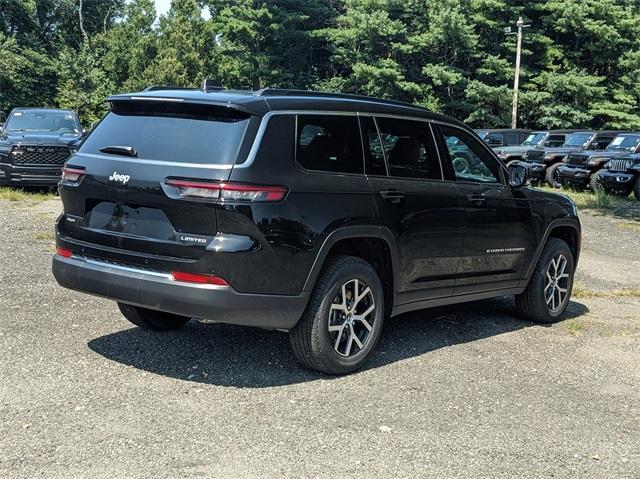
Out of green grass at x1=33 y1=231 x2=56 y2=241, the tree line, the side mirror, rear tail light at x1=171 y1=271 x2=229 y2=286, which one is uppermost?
the tree line

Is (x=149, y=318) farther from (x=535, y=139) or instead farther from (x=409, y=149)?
(x=535, y=139)

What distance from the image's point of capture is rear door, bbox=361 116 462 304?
204 inches

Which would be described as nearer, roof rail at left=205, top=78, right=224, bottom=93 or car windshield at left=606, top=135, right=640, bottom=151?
roof rail at left=205, top=78, right=224, bottom=93

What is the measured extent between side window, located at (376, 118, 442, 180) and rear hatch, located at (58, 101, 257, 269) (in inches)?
49.9

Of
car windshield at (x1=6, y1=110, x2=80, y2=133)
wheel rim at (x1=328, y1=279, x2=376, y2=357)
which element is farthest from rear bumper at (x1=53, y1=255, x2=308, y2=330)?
car windshield at (x1=6, y1=110, x2=80, y2=133)

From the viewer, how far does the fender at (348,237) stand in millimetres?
4598

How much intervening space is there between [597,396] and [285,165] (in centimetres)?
258

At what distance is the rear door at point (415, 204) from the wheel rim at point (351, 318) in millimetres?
344

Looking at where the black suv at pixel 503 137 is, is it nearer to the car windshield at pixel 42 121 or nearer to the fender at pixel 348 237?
the car windshield at pixel 42 121

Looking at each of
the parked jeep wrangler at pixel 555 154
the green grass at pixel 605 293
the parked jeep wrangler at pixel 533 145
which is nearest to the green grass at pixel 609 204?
the parked jeep wrangler at pixel 555 154

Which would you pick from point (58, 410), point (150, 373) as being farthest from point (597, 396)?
point (58, 410)


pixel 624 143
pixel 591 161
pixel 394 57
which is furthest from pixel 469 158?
pixel 394 57

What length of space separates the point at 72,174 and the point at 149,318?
1.38 metres

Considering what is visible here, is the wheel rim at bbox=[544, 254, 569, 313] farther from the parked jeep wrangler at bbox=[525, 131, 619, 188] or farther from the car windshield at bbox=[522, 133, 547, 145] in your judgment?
the car windshield at bbox=[522, 133, 547, 145]
